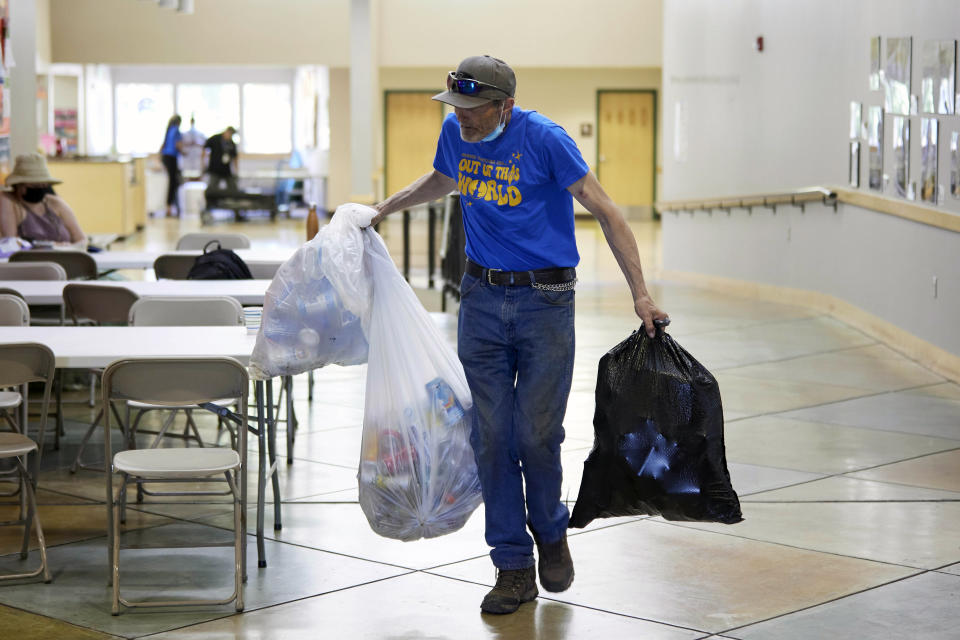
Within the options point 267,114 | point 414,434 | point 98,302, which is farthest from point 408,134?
point 414,434

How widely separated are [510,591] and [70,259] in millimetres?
4711

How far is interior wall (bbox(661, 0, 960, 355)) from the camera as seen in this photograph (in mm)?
8531

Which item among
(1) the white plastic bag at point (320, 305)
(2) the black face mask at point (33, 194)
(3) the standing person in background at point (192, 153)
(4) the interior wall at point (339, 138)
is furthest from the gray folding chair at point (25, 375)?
(3) the standing person in background at point (192, 153)

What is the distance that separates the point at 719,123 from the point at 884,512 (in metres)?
9.07

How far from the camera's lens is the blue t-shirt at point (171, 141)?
2345 centimetres

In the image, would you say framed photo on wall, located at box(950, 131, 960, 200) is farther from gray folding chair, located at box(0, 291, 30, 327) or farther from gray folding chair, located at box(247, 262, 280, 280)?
gray folding chair, located at box(0, 291, 30, 327)

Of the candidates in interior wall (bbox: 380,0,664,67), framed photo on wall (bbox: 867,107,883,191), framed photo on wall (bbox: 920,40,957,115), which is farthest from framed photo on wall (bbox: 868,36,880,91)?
interior wall (bbox: 380,0,664,67)

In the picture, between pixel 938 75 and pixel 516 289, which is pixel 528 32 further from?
pixel 516 289

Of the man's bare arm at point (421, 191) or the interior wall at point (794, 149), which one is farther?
the interior wall at point (794, 149)

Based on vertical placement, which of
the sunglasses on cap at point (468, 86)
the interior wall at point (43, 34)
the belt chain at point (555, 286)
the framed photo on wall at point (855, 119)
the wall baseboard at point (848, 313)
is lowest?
the wall baseboard at point (848, 313)

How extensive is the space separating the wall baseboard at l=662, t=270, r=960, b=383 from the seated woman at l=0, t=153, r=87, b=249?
220 inches

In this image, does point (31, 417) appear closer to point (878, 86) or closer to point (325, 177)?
point (878, 86)

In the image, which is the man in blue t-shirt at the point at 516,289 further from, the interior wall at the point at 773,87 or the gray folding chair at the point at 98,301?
the interior wall at the point at 773,87

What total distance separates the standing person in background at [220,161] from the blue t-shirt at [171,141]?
1191 millimetres
